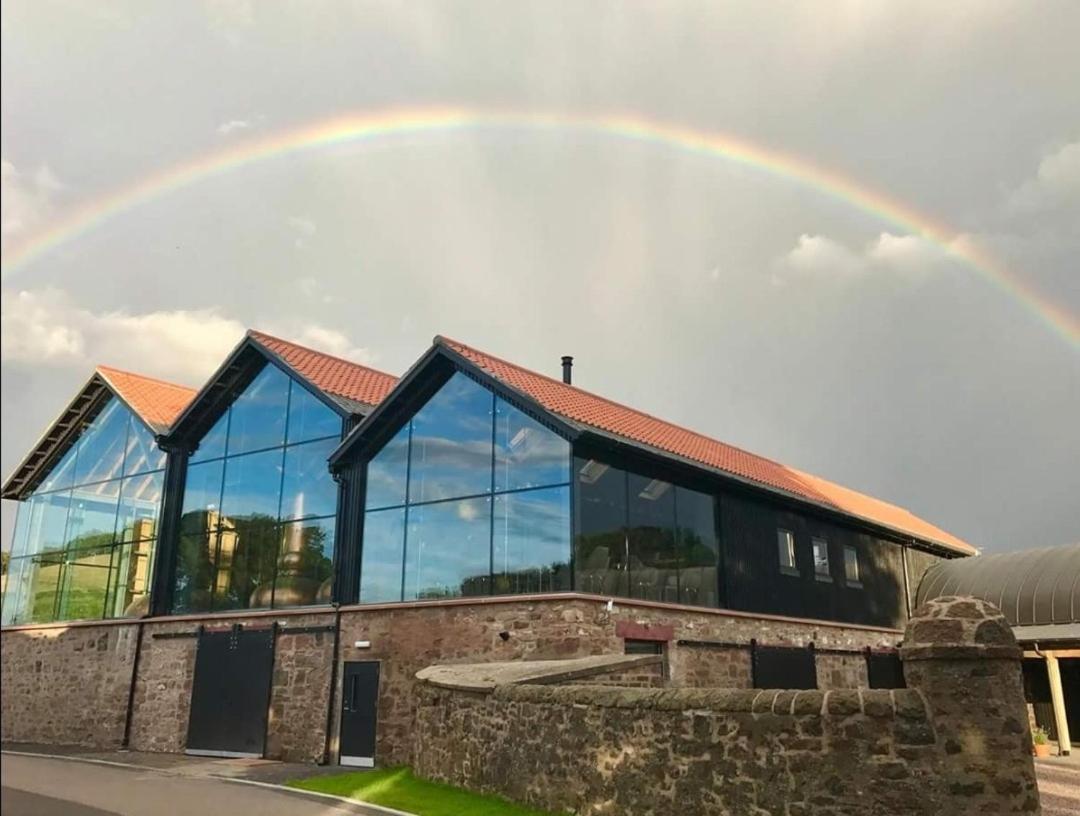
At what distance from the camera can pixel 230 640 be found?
19391 mm

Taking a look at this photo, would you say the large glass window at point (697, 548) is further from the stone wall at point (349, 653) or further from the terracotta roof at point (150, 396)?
the terracotta roof at point (150, 396)

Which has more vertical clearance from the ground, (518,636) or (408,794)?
(518,636)

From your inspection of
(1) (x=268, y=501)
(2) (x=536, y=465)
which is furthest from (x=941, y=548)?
(1) (x=268, y=501)

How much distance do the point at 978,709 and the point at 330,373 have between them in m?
17.4

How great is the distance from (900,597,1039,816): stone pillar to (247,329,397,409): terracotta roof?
1396 cm

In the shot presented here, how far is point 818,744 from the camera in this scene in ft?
25.7

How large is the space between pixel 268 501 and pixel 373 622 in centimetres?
472

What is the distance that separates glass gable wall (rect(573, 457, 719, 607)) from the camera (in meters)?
15.5

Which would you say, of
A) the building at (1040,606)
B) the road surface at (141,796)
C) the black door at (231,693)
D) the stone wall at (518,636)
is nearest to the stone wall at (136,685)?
the black door at (231,693)

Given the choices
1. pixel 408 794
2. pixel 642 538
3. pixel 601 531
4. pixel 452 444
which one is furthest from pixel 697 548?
pixel 408 794

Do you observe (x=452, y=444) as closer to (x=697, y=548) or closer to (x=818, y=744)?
(x=697, y=548)

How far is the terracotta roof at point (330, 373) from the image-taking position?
2058cm

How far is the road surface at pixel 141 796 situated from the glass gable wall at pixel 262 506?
488cm

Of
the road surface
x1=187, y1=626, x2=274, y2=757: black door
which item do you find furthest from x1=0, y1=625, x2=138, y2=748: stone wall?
the road surface
